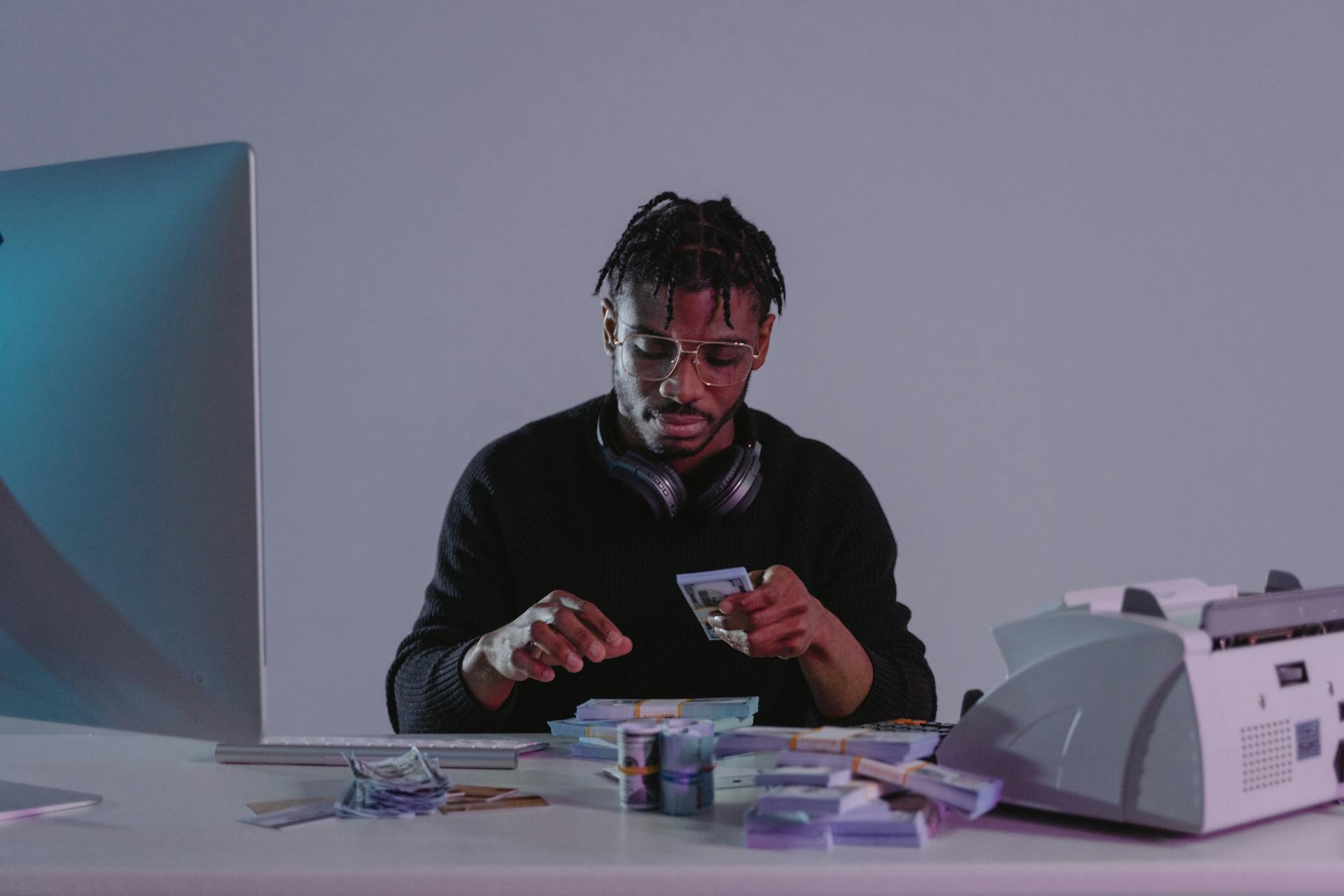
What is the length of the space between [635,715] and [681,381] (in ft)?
1.89

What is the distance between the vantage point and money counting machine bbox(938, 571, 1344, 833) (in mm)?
1072

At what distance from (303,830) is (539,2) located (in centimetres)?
286

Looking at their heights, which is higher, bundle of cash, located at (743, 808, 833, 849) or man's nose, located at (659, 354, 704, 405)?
man's nose, located at (659, 354, 704, 405)

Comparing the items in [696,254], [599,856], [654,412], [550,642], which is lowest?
[599,856]

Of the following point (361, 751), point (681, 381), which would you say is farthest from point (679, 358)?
point (361, 751)

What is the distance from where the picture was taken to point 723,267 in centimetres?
202

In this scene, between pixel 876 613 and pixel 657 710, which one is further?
pixel 876 613

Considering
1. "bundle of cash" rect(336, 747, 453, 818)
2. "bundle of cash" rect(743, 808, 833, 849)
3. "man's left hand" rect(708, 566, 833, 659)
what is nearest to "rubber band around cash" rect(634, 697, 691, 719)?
"man's left hand" rect(708, 566, 833, 659)

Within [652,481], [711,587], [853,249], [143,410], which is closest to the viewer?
[143,410]

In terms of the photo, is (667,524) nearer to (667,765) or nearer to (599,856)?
(667,765)

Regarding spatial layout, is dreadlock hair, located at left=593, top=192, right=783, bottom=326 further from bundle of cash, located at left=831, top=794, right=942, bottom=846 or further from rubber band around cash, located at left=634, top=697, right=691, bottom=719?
bundle of cash, located at left=831, top=794, right=942, bottom=846

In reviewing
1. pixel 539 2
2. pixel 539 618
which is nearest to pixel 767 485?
pixel 539 618

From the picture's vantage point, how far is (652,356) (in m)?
1.96

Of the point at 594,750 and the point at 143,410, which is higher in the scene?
the point at 143,410
